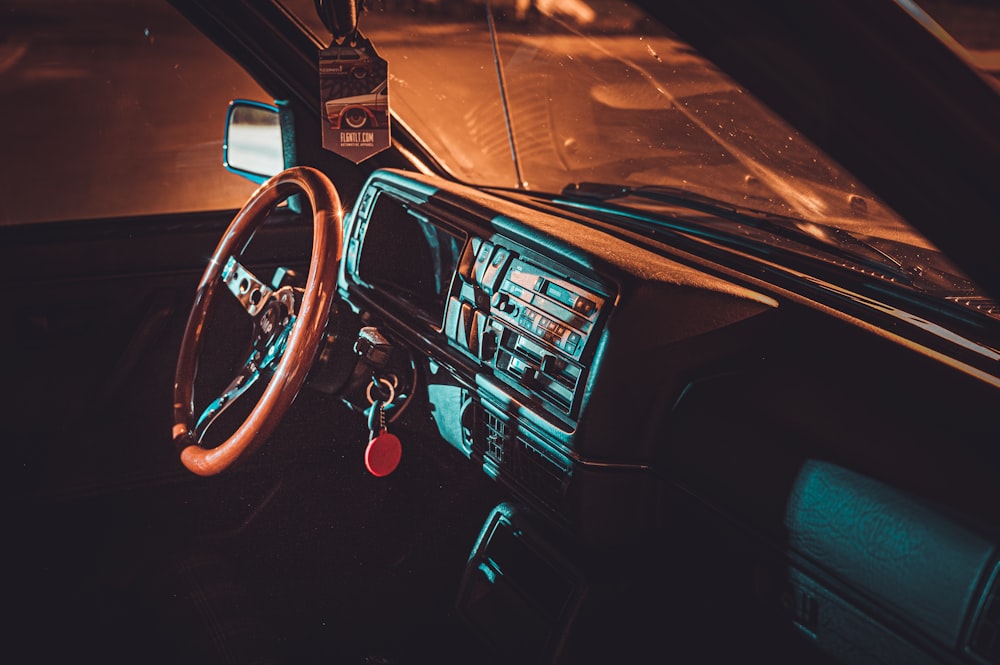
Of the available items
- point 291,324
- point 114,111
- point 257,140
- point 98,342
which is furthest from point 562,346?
point 114,111

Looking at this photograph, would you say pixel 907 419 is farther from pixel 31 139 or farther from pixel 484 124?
pixel 31 139

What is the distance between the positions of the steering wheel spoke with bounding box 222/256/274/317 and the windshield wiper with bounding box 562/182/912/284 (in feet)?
2.75

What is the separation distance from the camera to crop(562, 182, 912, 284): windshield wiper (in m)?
1.37

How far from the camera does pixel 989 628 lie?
1003mm

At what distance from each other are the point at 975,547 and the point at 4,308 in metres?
2.50

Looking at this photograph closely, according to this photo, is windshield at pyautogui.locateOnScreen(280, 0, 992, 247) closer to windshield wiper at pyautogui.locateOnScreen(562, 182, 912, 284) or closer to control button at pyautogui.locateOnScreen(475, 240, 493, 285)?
windshield wiper at pyautogui.locateOnScreen(562, 182, 912, 284)

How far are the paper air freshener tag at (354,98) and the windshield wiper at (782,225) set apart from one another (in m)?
0.60

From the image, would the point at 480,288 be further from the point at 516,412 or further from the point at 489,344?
the point at 516,412

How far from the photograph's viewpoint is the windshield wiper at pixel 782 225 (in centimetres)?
137

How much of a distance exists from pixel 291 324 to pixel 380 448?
332 mm

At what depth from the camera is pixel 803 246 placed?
152 cm

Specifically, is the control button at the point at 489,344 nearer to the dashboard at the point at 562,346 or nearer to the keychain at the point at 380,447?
the dashboard at the point at 562,346

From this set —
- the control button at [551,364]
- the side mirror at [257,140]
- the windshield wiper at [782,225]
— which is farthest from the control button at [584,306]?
the side mirror at [257,140]

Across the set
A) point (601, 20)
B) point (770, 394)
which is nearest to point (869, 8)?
point (770, 394)
